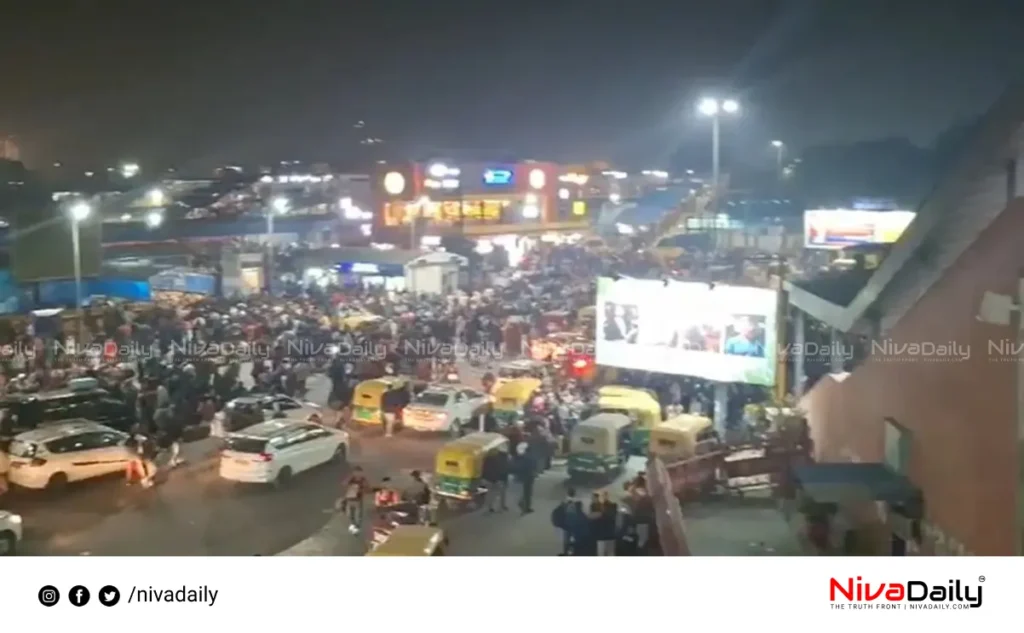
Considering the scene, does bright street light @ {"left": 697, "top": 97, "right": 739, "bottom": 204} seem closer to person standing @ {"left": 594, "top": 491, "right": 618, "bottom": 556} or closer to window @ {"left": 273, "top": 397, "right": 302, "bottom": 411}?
person standing @ {"left": 594, "top": 491, "right": 618, "bottom": 556}

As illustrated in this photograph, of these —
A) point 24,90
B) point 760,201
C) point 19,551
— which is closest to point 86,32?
point 24,90

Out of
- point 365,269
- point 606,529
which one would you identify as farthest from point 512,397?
point 365,269

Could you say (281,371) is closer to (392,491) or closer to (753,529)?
(392,491)

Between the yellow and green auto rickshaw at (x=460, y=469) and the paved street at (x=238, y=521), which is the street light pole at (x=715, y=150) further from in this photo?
the yellow and green auto rickshaw at (x=460, y=469)

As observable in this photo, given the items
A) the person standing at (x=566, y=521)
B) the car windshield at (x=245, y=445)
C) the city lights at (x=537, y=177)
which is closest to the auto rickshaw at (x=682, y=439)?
the person standing at (x=566, y=521)
